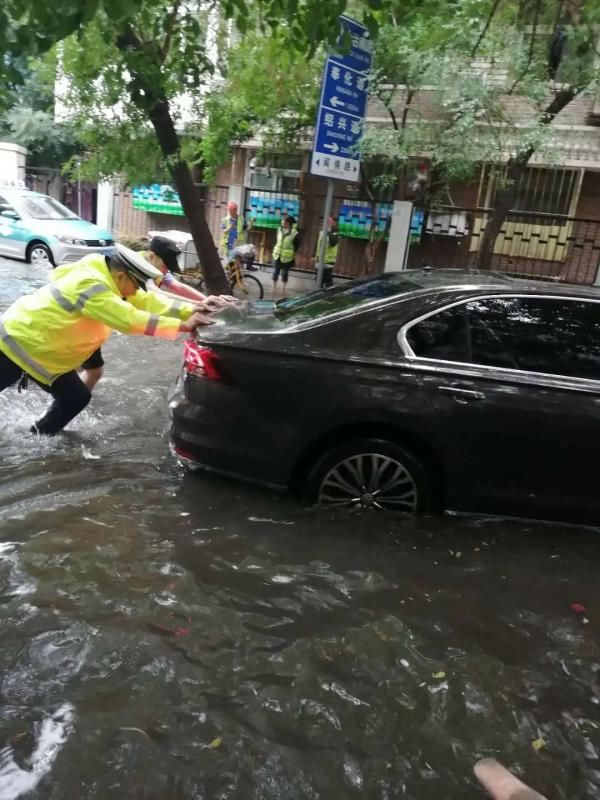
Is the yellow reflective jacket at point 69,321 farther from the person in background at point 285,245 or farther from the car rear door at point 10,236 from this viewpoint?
the car rear door at point 10,236

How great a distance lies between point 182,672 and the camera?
2.60m

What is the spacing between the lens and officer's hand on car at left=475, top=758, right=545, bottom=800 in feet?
6.81

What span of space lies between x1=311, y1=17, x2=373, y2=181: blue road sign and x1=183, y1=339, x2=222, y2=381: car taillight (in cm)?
430

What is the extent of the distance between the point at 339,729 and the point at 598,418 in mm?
2165

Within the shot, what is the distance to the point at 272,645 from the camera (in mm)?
2803

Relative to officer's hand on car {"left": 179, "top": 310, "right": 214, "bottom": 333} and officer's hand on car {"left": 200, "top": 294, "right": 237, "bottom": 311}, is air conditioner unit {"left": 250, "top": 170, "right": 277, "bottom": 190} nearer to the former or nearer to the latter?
officer's hand on car {"left": 200, "top": 294, "right": 237, "bottom": 311}

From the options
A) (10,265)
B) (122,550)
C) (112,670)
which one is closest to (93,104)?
(10,265)

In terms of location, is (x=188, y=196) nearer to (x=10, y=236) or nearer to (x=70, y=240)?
(x=70, y=240)

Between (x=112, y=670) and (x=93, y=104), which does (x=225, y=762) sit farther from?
(x=93, y=104)

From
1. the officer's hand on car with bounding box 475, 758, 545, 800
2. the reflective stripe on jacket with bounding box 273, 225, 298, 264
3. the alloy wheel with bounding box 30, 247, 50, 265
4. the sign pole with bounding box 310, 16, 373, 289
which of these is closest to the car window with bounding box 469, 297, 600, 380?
the officer's hand on car with bounding box 475, 758, 545, 800

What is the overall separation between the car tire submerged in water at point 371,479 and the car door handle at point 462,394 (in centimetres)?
40

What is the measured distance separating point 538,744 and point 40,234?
14086 millimetres

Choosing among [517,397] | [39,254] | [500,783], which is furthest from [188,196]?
[500,783]

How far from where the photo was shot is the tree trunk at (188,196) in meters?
9.85
